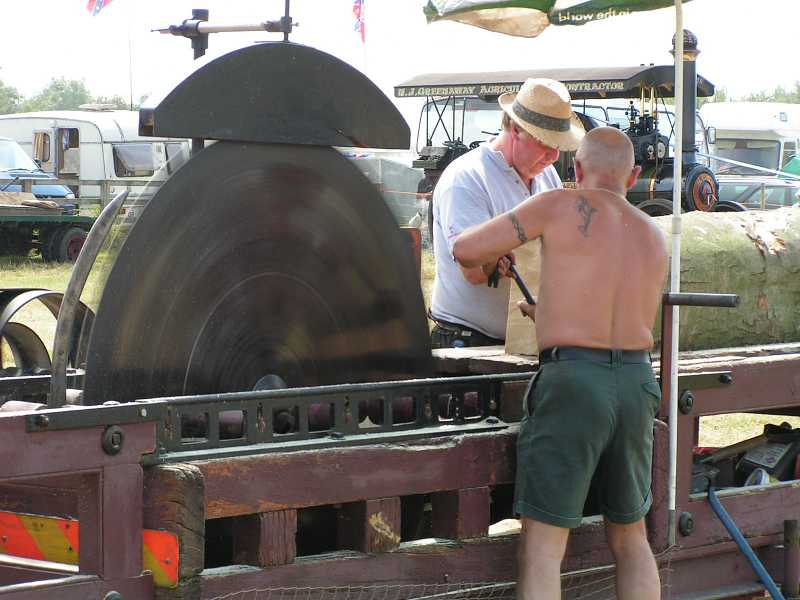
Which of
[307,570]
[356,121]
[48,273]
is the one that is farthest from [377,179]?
[48,273]

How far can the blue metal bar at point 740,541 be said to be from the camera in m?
3.98

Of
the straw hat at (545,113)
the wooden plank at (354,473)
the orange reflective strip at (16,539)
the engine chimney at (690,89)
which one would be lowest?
the orange reflective strip at (16,539)

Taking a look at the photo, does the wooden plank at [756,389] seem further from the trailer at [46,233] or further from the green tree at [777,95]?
the green tree at [777,95]

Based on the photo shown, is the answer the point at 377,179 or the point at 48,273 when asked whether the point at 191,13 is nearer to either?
the point at 377,179

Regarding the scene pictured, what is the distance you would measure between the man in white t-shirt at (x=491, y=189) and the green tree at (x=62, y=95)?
76.4m

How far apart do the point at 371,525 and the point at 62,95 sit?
83623mm

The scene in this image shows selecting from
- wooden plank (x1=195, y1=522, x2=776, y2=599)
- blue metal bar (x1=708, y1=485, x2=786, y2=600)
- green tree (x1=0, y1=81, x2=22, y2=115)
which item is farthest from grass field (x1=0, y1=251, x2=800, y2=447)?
green tree (x1=0, y1=81, x2=22, y2=115)

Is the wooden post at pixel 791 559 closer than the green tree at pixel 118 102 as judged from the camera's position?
Yes

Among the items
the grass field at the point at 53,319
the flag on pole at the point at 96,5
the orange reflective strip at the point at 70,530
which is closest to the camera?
the orange reflective strip at the point at 70,530

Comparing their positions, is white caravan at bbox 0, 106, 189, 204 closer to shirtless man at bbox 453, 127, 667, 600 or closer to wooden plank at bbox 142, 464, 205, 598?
shirtless man at bbox 453, 127, 667, 600

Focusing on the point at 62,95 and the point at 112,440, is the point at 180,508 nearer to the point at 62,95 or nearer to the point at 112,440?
the point at 112,440

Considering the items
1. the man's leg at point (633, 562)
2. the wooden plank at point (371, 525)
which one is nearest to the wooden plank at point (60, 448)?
the wooden plank at point (371, 525)

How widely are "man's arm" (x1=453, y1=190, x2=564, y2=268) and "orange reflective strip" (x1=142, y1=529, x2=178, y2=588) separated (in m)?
1.20

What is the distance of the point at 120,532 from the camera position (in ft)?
9.17
